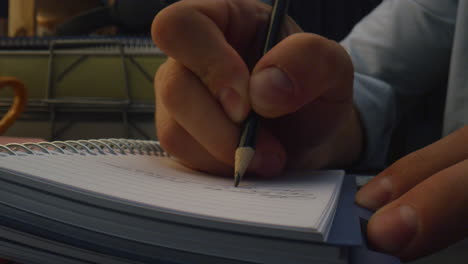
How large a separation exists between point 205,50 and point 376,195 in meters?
0.11

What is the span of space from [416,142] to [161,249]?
429mm

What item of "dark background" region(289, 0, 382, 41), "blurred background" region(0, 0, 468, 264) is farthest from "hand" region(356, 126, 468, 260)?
"dark background" region(289, 0, 382, 41)

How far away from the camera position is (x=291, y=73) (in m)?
0.21

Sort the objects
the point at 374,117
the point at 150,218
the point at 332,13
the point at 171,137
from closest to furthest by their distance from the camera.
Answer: the point at 150,218
the point at 171,137
the point at 374,117
the point at 332,13

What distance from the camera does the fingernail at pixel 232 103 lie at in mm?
226

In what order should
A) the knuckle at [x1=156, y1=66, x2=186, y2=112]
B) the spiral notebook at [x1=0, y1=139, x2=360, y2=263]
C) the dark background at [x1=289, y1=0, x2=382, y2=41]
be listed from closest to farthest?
the spiral notebook at [x1=0, y1=139, x2=360, y2=263], the knuckle at [x1=156, y1=66, x2=186, y2=112], the dark background at [x1=289, y1=0, x2=382, y2=41]

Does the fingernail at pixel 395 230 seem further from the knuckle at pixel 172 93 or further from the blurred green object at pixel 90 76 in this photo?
the blurred green object at pixel 90 76

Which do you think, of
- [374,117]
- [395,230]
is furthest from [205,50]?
[374,117]

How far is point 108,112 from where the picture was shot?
499mm

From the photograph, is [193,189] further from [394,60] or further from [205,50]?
[394,60]

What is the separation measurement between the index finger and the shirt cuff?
0.76 ft

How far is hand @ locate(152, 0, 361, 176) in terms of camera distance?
0.70ft

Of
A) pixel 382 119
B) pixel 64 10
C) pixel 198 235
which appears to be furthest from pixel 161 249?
pixel 64 10

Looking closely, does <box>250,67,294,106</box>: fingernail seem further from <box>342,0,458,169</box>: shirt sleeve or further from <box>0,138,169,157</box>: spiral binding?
<box>342,0,458,169</box>: shirt sleeve
